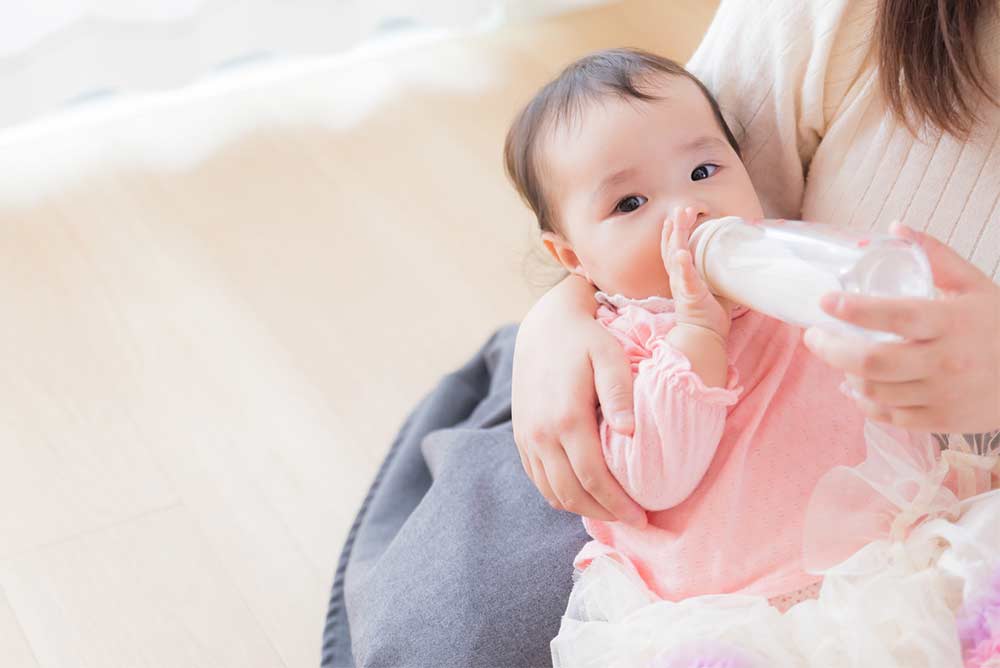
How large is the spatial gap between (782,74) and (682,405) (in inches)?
14.3

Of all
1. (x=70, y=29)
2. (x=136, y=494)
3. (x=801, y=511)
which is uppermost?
(x=70, y=29)

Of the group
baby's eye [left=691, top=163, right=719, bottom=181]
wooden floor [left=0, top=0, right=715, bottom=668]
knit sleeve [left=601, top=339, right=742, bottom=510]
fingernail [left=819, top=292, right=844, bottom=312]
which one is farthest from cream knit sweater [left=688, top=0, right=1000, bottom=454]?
wooden floor [left=0, top=0, right=715, bottom=668]

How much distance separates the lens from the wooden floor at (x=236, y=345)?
148 cm

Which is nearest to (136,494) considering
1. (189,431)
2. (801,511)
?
(189,431)

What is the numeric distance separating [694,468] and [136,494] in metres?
0.87

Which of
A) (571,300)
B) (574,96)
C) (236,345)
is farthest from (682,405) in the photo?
(236,345)

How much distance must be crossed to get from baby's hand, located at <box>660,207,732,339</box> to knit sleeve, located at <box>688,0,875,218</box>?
221 millimetres

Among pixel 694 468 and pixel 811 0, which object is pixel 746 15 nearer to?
pixel 811 0

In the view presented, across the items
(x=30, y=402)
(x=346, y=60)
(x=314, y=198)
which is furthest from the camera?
(x=346, y=60)

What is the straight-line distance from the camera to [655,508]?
1023mm

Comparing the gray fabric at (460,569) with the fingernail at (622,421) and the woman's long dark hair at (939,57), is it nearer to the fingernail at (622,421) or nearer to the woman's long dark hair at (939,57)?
the fingernail at (622,421)

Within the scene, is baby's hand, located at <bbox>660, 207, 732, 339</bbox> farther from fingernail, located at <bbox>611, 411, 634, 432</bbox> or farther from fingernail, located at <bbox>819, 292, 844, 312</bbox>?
fingernail, located at <bbox>819, 292, 844, 312</bbox>

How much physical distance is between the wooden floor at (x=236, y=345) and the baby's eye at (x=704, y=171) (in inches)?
27.7

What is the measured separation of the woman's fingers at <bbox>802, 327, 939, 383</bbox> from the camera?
30.4 inches
